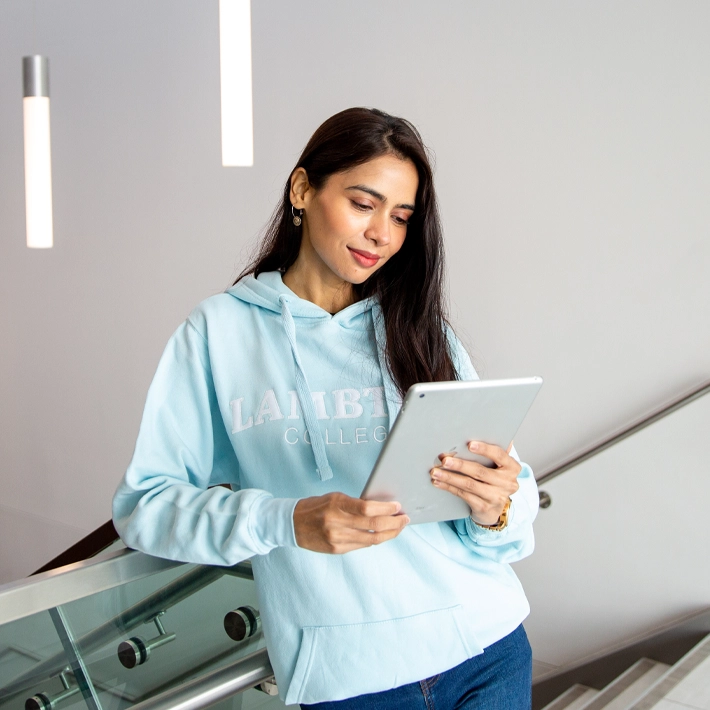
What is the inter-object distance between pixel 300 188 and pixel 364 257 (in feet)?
0.65

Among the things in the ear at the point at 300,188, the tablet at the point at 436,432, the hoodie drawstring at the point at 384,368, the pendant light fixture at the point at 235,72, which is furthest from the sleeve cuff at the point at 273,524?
the pendant light fixture at the point at 235,72

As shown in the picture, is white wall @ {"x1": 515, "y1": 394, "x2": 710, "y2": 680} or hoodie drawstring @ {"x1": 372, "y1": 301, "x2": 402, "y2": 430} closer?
hoodie drawstring @ {"x1": 372, "y1": 301, "x2": 402, "y2": 430}

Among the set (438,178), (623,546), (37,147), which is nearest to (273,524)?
(623,546)

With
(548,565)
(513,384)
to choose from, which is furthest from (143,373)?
(513,384)

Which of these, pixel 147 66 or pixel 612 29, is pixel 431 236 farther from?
pixel 147 66

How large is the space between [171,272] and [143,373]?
2.22ft

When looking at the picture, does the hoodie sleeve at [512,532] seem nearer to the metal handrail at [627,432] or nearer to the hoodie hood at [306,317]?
the hoodie hood at [306,317]

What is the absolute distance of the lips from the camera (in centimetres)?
134

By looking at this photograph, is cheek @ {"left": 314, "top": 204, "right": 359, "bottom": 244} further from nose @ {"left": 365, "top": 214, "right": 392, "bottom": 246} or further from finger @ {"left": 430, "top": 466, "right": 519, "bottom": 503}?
finger @ {"left": 430, "top": 466, "right": 519, "bottom": 503}

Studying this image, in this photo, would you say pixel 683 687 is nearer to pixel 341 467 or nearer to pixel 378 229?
pixel 341 467

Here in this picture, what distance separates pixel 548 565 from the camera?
318cm

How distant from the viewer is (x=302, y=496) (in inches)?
49.9

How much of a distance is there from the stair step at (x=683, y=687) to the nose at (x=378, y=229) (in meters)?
1.70

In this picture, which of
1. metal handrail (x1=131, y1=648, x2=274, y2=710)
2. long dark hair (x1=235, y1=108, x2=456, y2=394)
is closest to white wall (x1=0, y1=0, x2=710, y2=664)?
long dark hair (x1=235, y1=108, x2=456, y2=394)
